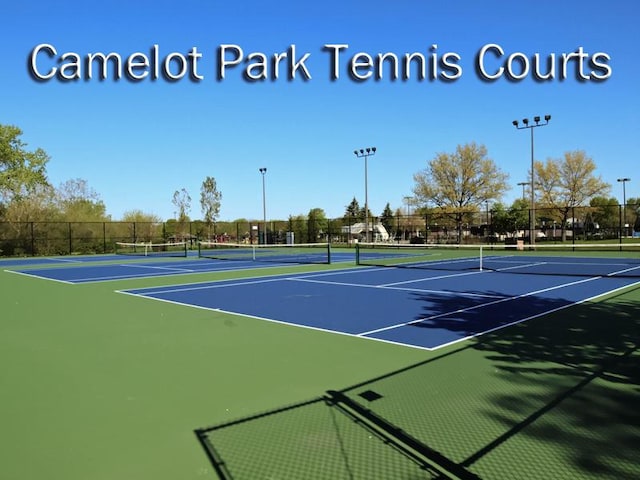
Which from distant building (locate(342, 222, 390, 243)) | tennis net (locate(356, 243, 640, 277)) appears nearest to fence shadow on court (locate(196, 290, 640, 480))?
tennis net (locate(356, 243, 640, 277))

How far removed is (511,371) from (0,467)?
432 centimetres

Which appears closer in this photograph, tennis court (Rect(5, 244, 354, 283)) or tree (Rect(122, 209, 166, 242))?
tennis court (Rect(5, 244, 354, 283))

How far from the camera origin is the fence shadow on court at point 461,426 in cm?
286

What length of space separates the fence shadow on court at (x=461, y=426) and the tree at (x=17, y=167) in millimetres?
39613

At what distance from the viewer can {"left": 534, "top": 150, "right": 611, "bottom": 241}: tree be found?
48062 mm

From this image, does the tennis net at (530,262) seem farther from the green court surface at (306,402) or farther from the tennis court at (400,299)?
the green court surface at (306,402)

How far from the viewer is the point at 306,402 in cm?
391

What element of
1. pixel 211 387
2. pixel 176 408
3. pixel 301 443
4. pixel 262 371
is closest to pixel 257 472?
pixel 301 443

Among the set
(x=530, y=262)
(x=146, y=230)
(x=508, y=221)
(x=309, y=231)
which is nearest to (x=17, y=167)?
(x=146, y=230)

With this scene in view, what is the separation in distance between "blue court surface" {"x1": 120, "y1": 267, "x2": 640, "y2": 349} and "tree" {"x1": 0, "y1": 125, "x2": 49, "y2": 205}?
32102 millimetres

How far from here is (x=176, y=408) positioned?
381cm

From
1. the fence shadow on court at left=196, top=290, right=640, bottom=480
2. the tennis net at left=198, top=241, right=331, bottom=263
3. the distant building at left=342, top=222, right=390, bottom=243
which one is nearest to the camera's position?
the fence shadow on court at left=196, top=290, right=640, bottom=480

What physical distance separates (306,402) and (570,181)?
52.6 metres

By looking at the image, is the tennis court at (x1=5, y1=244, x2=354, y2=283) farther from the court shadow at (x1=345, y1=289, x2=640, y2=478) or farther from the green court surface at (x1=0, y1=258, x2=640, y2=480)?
the court shadow at (x1=345, y1=289, x2=640, y2=478)
